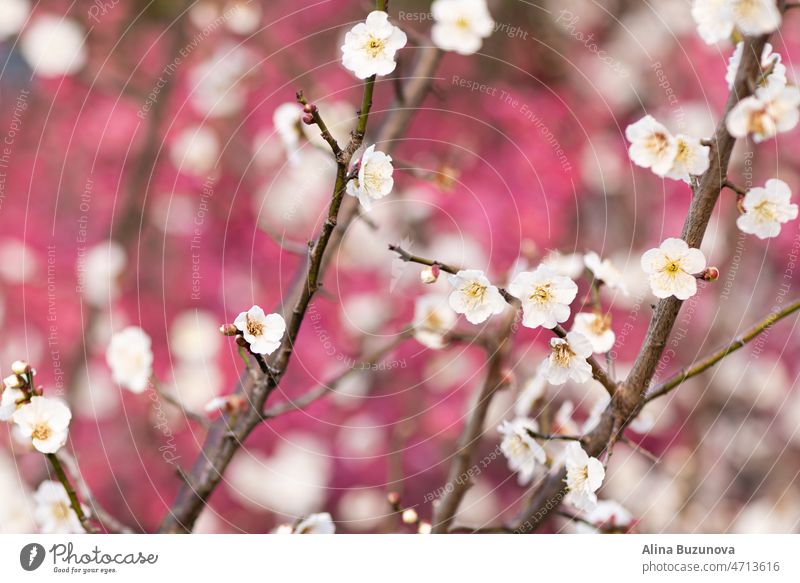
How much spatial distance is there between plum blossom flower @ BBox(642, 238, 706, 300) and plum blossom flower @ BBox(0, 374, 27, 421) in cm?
49

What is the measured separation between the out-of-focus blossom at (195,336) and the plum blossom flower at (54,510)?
770 millimetres

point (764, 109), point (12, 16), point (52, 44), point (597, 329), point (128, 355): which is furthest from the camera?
point (52, 44)

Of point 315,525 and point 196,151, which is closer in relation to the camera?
point 315,525

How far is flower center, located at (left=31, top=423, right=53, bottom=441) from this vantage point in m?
0.55

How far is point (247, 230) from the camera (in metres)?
1.48

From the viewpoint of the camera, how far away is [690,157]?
509 millimetres

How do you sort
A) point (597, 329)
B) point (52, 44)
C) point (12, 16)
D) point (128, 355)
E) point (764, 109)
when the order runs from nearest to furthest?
point (764, 109), point (597, 329), point (128, 355), point (12, 16), point (52, 44)

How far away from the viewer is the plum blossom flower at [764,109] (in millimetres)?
479

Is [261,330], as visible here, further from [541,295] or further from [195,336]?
[195,336]

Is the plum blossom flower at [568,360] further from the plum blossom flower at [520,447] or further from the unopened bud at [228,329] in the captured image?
the unopened bud at [228,329]

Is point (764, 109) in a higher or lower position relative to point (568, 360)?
higher

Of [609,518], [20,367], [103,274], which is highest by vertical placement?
[103,274]
